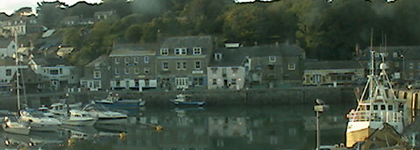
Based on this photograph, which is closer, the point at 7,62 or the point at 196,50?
the point at 196,50

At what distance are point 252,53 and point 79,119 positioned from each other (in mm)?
21858

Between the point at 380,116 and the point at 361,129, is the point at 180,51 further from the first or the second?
the point at 361,129

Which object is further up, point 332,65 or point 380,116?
point 332,65

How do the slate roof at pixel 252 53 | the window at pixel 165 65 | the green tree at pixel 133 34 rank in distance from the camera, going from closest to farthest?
the slate roof at pixel 252 53
the window at pixel 165 65
the green tree at pixel 133 34

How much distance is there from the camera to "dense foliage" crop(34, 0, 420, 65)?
2502 inches

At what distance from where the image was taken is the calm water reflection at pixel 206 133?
1149 inches

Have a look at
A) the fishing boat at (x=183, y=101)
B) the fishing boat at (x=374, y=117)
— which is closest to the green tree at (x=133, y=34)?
the fishing boat at (x=183, y=101)

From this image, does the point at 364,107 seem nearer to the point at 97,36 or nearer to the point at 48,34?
the point at 97,36

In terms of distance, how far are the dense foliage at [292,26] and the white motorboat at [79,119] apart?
82.5 feet

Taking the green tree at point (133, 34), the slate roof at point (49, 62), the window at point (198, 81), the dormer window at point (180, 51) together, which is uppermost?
the green tree at point (133, 34)

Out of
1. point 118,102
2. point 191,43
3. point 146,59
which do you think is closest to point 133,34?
point 146,59

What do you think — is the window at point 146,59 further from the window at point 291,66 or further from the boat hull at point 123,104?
the window at point 291,66

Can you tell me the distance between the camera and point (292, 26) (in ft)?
233

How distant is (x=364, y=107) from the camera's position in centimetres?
2345
